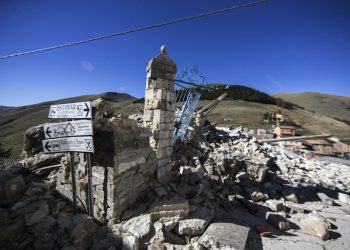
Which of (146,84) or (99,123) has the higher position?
(146,84)

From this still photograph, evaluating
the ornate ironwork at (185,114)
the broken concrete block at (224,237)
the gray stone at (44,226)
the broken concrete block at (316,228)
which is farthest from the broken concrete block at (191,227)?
the ornate ironwork at (185,114)

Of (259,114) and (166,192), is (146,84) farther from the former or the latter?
(259,114)

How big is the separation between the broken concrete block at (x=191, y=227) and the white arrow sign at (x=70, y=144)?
2392 millimetres

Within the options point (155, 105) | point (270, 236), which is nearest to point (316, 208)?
point (270, 236)

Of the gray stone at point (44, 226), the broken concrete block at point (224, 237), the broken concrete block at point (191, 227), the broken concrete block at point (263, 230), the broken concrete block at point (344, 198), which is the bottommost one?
the broken concrete block at point (344, 198)

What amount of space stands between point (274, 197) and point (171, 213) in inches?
188

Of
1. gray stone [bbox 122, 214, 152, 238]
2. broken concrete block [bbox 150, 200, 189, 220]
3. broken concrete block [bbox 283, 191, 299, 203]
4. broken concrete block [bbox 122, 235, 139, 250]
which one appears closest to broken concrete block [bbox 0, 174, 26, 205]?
gray stone [bbox 122, 214, 152, 238]

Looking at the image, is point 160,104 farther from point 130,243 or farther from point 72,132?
point 130,243

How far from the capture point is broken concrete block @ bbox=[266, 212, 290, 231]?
18.4ft

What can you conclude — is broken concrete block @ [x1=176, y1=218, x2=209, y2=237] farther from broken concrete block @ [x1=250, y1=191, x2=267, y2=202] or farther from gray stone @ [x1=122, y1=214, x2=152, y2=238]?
broken concrete block @ [x1=250, y1=191, x2=267, y2=202]

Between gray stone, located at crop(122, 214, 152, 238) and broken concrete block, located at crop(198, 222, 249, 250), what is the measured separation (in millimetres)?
1044

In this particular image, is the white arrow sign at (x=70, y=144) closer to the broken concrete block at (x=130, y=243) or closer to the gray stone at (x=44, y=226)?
the gray stone at (x=44, y=226)

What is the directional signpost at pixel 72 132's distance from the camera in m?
3.67

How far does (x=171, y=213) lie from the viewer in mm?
4676
